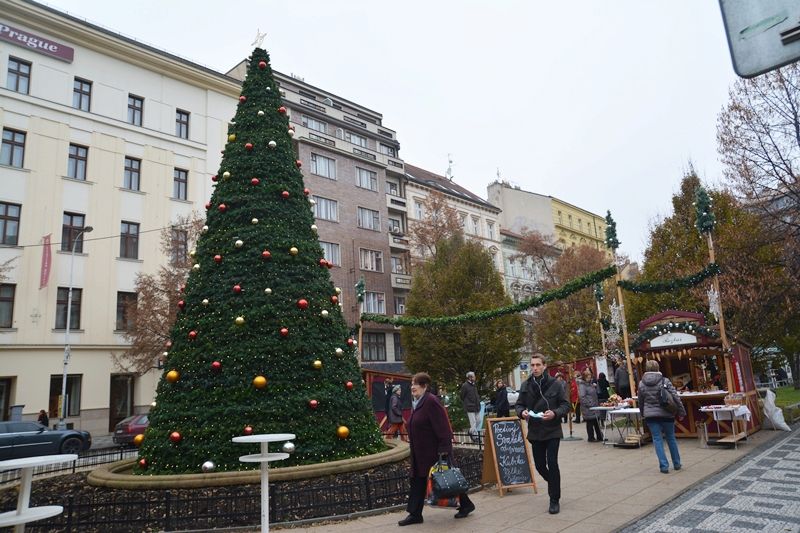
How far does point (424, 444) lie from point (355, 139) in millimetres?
38277

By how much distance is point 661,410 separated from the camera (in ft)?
30.5

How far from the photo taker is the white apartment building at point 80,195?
25.7 metres

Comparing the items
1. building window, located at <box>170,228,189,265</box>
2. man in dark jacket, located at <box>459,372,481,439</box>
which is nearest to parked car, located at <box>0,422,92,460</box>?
building window, located at <box>170,228,189,265</box>

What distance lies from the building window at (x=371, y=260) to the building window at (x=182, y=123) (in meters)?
14.1

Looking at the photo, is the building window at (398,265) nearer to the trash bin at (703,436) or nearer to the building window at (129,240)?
the building window at (129,240)

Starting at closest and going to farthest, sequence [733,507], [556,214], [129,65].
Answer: [733,507], [129,65], [556,214]

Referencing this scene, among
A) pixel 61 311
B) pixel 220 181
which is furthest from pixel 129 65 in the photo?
pixel 220 181

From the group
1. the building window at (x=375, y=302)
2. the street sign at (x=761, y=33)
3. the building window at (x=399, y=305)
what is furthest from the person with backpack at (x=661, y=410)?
the building window at (x=399, y=305)

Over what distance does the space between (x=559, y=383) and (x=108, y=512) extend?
6041 mm

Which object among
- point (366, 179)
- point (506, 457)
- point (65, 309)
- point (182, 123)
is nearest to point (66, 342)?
point (65, 309)

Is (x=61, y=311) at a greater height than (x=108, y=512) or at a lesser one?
greater

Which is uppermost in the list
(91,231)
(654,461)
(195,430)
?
(91,231)

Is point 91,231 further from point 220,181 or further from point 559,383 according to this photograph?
point 559,383

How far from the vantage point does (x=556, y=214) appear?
2346 inches
